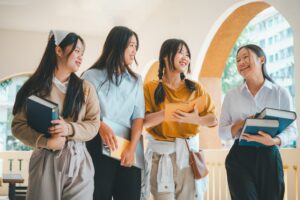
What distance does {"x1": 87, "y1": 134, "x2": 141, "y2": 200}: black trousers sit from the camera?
2.09 meters

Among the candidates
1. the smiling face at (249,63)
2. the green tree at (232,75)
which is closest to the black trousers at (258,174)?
the smiling face at (249,63)

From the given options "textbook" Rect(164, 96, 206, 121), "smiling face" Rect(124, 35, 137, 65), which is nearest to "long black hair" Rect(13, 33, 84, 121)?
"smiling face" Rect(124, 35, 137, 65)

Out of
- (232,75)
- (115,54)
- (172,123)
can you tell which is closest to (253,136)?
(172,123)

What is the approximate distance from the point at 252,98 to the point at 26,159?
242 inches

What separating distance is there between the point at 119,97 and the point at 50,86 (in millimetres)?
410

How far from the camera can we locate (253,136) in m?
2.21

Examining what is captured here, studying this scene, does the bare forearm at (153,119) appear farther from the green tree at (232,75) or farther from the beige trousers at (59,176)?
the green tree at (232,75)

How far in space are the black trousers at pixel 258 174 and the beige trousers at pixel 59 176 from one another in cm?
82

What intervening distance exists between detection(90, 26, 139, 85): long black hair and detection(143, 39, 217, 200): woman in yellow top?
0.25m

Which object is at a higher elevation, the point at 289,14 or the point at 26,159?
the point at 289,14

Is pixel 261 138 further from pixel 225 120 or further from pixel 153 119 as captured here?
pixel 153 119

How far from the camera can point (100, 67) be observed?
2.30 metres

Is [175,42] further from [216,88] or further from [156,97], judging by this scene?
[216,88]

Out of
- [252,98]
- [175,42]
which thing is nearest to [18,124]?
[175,42]
